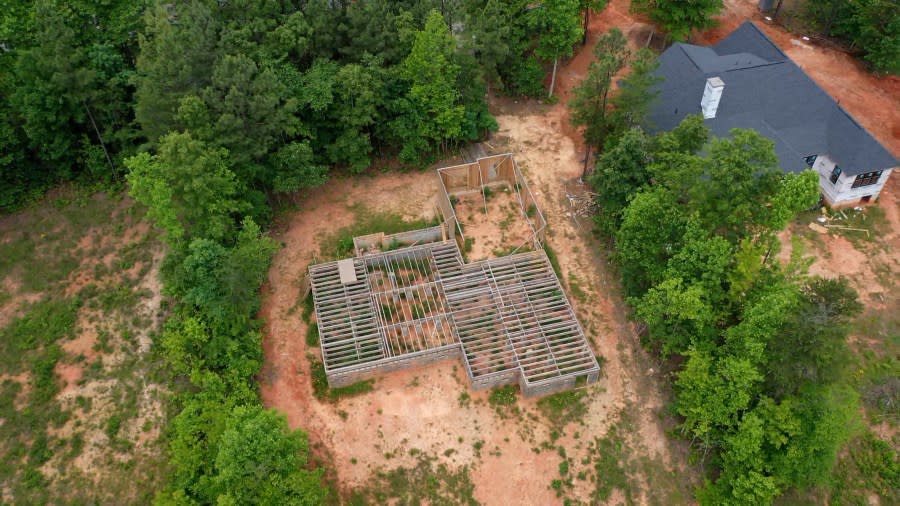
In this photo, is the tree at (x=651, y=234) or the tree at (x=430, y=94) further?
the tree at (x=430, y=94)

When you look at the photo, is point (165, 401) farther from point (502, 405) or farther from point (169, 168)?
point (502, 405)

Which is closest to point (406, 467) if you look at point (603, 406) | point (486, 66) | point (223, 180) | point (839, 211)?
point (603, 406)

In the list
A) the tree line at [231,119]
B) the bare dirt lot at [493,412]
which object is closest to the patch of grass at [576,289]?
the bare dirt lot at [493,412]

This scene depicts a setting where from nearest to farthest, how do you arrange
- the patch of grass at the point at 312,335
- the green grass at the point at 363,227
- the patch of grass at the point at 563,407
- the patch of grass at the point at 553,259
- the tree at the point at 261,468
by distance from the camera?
1. the tree at the point at 261,468
2. the patch of grass at the point at 563,407
3. the patch of grass at the point at 312,335
4. the patch of grass at the point at 553,259
5. the green grass at the point at 363,227

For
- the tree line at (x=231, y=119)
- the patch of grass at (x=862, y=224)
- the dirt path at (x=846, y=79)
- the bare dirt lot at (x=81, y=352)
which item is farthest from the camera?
the dirt path at (x=846, y=79)

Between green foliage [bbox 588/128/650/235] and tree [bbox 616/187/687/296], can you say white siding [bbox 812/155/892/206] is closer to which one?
green foliage [bbox 588/128/650/235]

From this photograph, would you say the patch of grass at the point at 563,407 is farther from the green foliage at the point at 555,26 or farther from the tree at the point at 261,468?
the green foliage at the point at 555,26

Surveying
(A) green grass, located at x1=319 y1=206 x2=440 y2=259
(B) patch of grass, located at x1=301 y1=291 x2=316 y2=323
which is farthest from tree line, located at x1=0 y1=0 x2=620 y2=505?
(A) green grass, located at x1=319 y1=206 x2=440 y2=259

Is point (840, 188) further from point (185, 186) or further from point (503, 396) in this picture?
point (185, 186)
